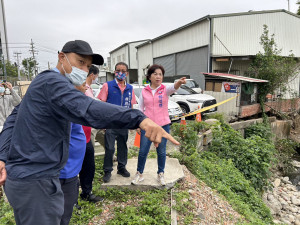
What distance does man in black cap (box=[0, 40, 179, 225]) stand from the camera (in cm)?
109

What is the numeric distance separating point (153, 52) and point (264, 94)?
49.8 feet

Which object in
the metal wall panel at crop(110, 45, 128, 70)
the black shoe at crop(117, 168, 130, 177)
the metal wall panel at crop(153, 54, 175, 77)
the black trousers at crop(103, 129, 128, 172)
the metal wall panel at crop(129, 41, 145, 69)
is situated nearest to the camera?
the black trousers at crop(103, 129, 128, 172)

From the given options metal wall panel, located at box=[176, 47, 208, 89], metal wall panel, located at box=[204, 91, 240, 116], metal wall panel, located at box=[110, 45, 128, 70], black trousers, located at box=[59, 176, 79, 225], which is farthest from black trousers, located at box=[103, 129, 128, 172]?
metal wall panel, located at box=[110, 45, 128, 70]

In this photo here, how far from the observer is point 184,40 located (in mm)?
18500

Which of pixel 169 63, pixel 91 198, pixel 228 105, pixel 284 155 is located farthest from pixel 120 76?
pixel 169 63

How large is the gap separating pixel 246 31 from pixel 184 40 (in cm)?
500

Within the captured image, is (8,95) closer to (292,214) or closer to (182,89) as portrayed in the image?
(182,89)

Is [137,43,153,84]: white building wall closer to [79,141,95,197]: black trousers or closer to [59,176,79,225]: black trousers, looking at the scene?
[79,141,95,197]: black trousers

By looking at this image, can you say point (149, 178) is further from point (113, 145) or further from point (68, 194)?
point (68, 194)

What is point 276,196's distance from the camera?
23.9ft

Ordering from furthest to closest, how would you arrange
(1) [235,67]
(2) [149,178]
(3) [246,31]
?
(1) [235,67], (3) [246,31], (2) [149,178]

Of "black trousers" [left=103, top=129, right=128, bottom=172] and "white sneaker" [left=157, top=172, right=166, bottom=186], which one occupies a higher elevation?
→ "black trousers" [left=103, top=129, right=128, bottom=172]

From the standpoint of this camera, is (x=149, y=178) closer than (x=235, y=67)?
Yes

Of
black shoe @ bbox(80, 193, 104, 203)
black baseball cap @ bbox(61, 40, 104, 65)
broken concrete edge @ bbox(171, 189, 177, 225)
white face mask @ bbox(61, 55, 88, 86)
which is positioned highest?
black baseball cap @ bbox(61, 40, 104, 65)
